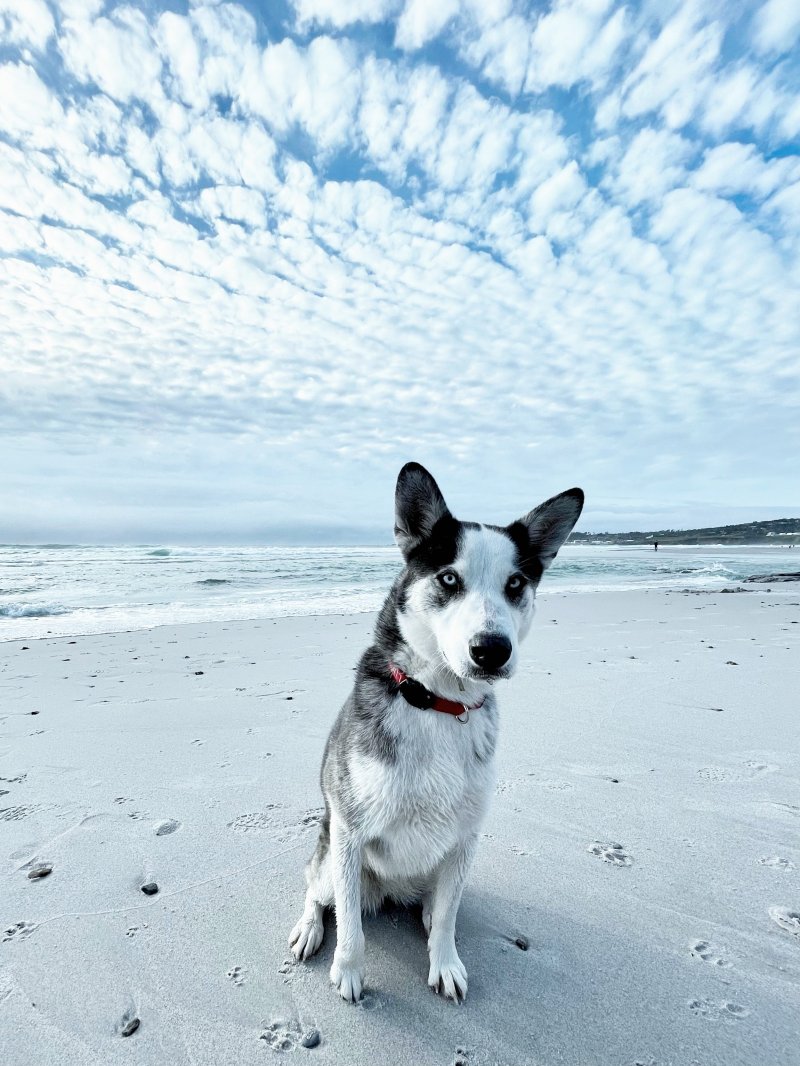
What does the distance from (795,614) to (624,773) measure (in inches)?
376

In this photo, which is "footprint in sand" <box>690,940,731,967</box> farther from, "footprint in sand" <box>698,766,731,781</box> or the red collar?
"footprint in sand" <box>698,766,731,781</box>

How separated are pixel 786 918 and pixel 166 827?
3142 millimetres

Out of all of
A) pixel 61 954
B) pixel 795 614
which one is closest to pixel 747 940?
pixel 61 954

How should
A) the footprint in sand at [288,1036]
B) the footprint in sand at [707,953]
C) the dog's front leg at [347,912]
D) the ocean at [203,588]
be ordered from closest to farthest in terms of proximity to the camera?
the footprint in sand at [288,1036] < the dog's front leg at [347,912] < the footprint in sand at [707,953] < the ocean at [203,588]

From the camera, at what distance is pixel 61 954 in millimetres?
2039

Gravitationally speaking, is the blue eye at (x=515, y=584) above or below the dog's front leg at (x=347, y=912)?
above

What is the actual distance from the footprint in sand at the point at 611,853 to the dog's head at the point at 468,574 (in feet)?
4.48

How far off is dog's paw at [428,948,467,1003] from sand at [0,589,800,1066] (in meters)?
0.04

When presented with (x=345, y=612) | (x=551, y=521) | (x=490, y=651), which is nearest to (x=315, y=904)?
(x=490, y=651)

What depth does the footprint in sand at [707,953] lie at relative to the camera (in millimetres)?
2053

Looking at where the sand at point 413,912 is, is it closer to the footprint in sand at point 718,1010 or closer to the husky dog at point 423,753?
the footprint in sand at point 718,1010

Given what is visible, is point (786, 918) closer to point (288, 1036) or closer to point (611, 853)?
point (611, 853)

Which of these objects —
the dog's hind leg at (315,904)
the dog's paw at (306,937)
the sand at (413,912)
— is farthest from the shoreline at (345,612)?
the dog's paw at (306,937)

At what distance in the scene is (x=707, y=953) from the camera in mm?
2096
